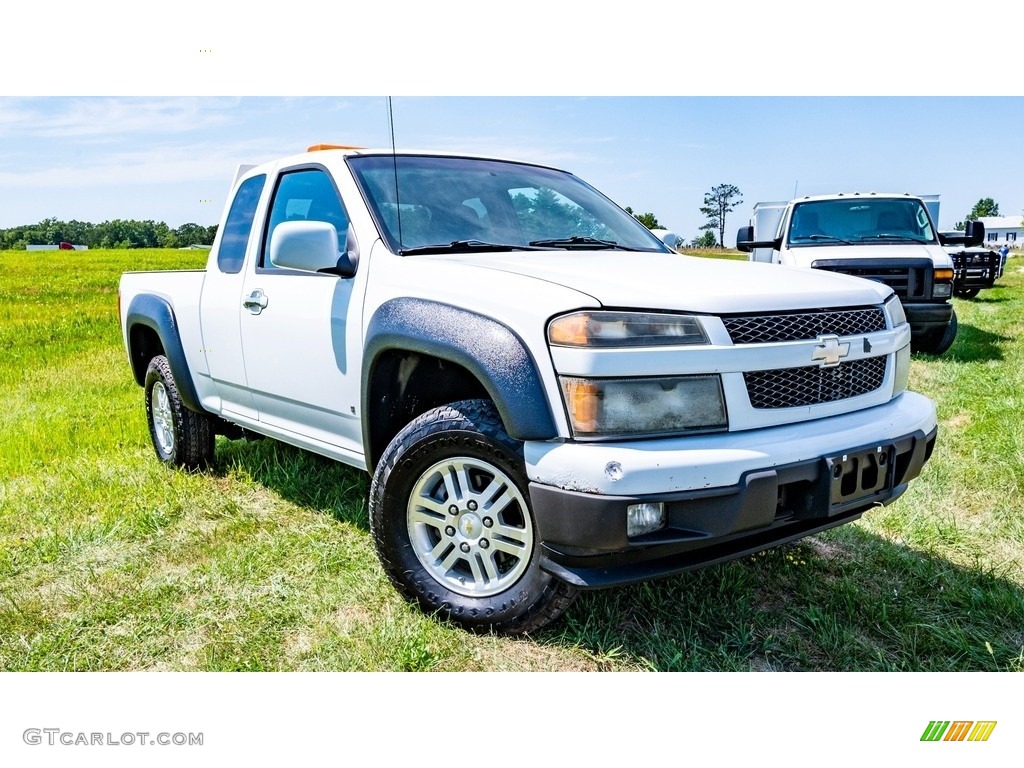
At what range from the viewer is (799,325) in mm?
2557

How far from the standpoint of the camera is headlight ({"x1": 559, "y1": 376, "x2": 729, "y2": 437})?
233 centimetres

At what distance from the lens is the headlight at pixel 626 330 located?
234cm

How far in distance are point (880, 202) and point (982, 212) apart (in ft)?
40.3

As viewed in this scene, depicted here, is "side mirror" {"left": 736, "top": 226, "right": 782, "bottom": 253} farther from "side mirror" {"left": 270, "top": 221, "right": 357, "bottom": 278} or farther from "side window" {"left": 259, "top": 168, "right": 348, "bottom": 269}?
"side mirror" {"left": 270, "top": 221, "right": 357, "bottom": 278}

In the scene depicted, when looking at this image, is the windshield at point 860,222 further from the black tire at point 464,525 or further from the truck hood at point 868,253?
the black tire at point 464,525

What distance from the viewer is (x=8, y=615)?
3.14 metres

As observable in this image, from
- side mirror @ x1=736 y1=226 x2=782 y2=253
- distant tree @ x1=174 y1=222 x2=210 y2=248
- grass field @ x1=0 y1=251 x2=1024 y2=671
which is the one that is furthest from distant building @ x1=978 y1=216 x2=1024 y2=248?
distant tree @ x1=174 y1=222 x2=210 y2=248

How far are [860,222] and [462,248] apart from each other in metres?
7.21

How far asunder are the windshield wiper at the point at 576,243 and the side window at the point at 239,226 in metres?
1.59

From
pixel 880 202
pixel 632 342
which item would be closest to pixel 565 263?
pixel 632 342

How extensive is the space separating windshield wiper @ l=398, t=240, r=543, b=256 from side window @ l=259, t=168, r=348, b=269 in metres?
0.38

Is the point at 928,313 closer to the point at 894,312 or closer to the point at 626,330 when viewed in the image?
the point at 894,312

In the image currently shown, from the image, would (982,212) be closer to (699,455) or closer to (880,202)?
(880,202)
